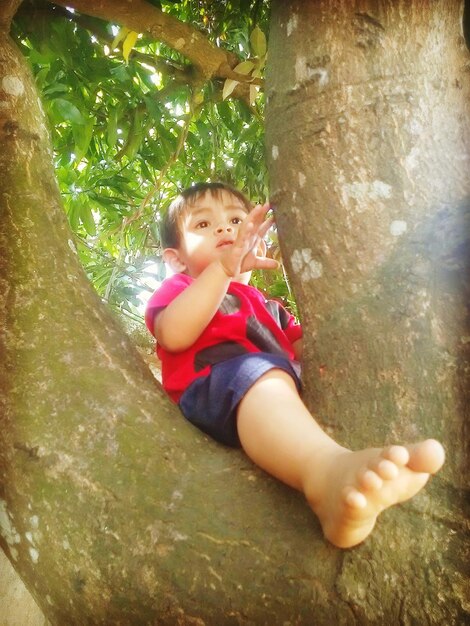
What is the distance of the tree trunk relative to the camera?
2.93 feet

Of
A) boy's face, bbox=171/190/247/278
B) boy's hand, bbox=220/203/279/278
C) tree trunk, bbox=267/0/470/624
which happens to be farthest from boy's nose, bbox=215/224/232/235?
tree trunk, bbox=267/0/470/624

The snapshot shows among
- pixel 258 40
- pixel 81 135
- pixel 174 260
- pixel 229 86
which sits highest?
pixel 258 40

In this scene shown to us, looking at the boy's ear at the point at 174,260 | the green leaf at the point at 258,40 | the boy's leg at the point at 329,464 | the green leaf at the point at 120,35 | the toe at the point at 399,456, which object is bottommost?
the boy's leg at the point at 329,464

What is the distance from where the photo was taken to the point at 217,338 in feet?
5.20

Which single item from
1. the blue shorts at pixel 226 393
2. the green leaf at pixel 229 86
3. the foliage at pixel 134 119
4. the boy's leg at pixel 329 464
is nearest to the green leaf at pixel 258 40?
the foliage at pixel 134 119

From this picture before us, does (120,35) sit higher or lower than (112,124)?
higher

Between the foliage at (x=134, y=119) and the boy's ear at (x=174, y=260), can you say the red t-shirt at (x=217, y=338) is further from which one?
the foliage at (x=134, y=119)

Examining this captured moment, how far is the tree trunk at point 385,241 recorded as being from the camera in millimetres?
893

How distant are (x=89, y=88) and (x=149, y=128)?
0.39m

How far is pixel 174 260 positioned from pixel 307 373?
100 cm

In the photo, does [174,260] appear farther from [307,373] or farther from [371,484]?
[371,484]

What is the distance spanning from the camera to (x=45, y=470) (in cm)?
106

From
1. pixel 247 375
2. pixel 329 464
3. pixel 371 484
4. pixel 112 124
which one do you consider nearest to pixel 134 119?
pixel 112 124

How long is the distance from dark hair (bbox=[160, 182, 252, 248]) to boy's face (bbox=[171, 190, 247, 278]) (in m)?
0.02
